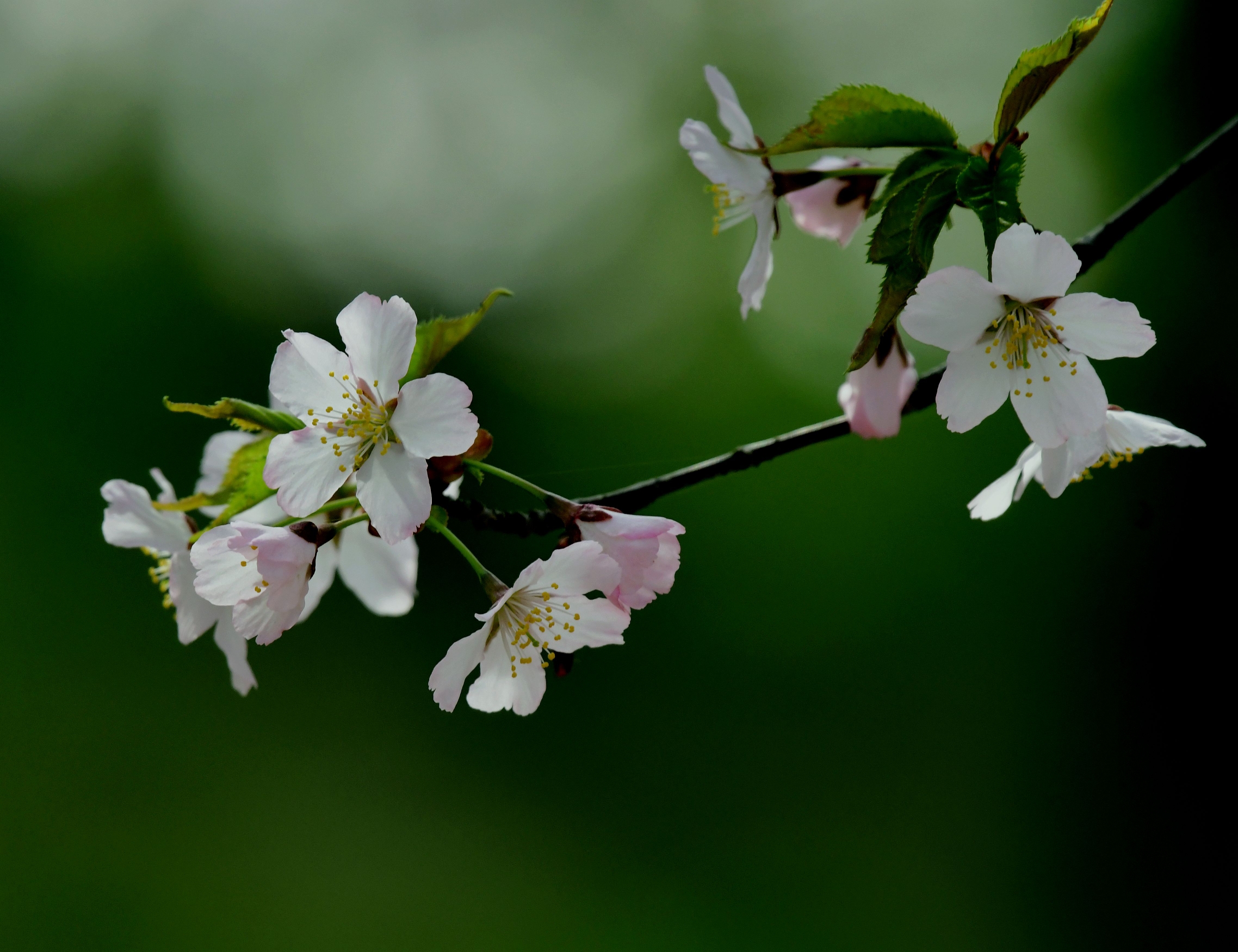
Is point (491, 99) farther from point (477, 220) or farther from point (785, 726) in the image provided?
point (785, 726)

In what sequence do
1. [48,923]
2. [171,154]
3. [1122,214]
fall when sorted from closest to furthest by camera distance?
[1122,214], [48,923], [171,154]

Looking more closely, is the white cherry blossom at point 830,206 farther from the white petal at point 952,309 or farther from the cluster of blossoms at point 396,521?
the cluster of blossoms at point 396,521

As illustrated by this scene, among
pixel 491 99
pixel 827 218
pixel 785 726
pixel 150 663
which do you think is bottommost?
pixel 785 726

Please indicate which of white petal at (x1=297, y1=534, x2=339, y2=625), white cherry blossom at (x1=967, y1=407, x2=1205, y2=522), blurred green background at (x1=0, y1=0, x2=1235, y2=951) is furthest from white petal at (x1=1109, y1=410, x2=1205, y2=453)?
blurred green background at (x1=0, y1=0, x2=1235, y2=951)

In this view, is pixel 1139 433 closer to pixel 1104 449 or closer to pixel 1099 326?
pixel 1104 449

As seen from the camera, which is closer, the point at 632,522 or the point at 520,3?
the point at 632,522

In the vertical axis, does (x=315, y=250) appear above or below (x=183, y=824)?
above

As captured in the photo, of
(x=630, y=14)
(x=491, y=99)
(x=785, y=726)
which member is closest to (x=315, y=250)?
(x=491, y=99)

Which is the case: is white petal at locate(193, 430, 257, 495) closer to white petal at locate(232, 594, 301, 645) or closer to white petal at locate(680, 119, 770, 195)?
white petal at locate(232, 594, 301, 645)
